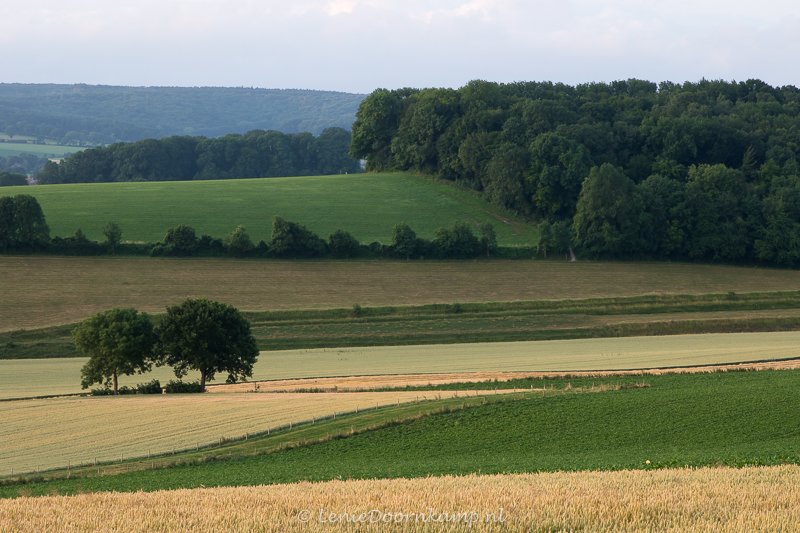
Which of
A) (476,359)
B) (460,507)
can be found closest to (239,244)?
(476,359)

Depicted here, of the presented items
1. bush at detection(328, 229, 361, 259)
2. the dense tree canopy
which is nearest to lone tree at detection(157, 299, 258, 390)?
the dense tree canopy

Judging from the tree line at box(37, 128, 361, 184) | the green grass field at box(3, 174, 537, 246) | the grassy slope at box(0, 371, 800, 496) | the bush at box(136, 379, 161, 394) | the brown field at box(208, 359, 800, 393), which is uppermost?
the tree line at box(37, 128, 361, 184)

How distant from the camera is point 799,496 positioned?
17234mm

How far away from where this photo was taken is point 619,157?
10825 centimetres

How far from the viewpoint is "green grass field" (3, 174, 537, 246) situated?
9256cm

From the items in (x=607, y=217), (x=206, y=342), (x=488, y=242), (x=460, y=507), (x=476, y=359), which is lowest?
(x=476, y=359)

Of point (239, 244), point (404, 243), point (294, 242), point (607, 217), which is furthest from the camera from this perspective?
point (607, 217)

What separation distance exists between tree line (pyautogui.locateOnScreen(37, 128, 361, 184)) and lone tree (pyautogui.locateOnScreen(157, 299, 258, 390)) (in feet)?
337

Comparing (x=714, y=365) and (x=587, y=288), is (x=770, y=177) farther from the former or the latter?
(x=714, y=365)

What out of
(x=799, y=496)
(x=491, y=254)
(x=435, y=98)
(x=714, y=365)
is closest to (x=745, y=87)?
(x=435, y=98)

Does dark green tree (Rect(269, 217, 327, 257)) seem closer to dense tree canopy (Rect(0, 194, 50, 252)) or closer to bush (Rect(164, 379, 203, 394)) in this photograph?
dense tree canopy (Rect(0, 194, 50, 252))

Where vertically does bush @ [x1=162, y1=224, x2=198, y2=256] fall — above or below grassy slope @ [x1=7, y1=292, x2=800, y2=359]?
above

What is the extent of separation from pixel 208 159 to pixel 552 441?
133686mm

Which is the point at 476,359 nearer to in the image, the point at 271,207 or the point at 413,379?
the point at 413,379
